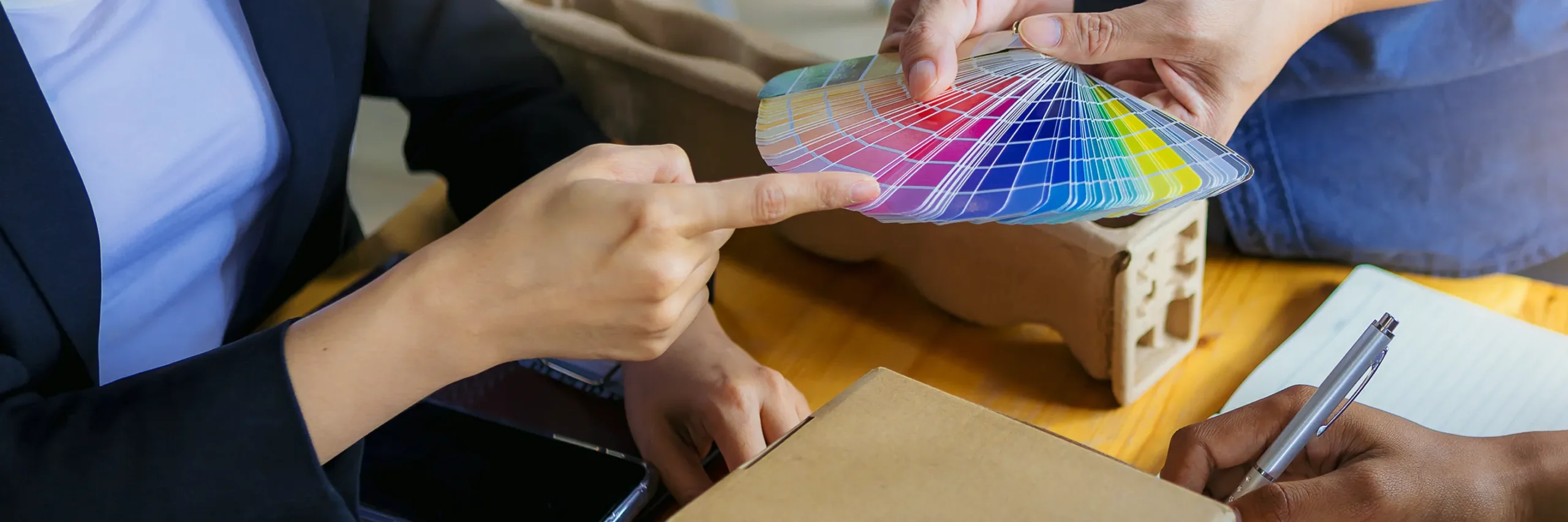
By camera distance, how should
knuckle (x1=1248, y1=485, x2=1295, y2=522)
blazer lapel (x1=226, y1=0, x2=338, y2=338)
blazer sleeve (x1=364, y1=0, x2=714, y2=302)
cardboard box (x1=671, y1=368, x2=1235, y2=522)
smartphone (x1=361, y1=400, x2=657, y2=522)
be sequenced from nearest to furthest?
cardboard box (x1=671, y1=368, x2=1235, y2=522) → knuckle (x1=1248, y1=485, x2=1295, y2=522) → smartphone (x1=361, y1=400, x2=657, y2=522) → blazer lapel (x1=226, y1=0, x2=338, y2=338) → blazer sleeve (x1=364, y1=0, x2=714, y2=302)

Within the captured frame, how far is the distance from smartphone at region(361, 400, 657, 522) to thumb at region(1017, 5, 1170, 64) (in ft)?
1.07

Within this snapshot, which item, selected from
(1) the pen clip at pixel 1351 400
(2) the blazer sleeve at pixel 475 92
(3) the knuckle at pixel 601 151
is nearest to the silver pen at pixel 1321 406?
(1) the pen clip at pixel 1351 400

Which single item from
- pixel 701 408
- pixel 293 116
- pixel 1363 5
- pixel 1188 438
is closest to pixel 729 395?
pixel 701 408

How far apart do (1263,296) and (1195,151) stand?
7.9 inches

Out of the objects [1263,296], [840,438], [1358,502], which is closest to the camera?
[840,438]

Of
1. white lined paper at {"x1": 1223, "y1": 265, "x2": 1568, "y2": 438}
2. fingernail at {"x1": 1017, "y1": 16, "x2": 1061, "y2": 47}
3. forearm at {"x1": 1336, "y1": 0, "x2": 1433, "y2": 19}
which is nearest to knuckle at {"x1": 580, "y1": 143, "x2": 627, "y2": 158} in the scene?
fingernail at {"x1": 1017, "y1": 16, "x2": 1061, "y2": 47}

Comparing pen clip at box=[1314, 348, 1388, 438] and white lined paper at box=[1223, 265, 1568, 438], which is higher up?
pen clip at box=[1314, 348, 1388, 438]

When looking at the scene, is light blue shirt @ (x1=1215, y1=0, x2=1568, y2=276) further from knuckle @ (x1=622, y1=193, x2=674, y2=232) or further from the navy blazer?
the navy blazer

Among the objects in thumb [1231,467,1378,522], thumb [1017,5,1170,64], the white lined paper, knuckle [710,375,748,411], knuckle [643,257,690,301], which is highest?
thumb [1017,5,1170,64]

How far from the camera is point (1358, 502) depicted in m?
0.41

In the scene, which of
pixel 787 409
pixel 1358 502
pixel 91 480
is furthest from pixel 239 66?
pixel 1358 502

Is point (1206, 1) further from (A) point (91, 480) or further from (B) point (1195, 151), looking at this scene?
(A) point (91, 480)

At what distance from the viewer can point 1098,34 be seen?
57cm

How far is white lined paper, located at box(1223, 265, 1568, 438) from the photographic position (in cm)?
54
